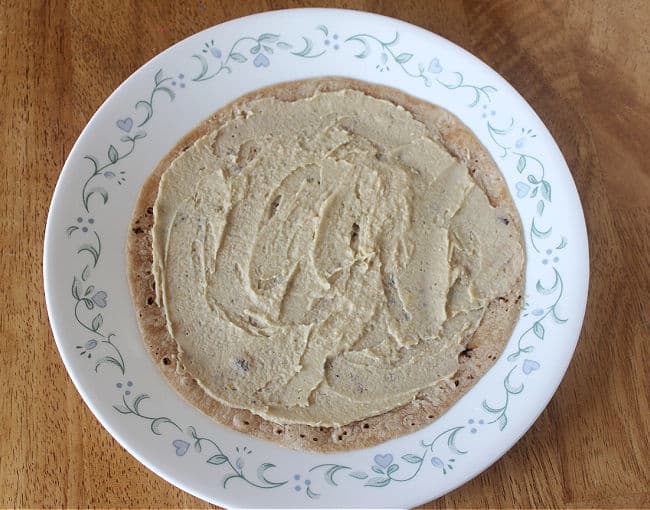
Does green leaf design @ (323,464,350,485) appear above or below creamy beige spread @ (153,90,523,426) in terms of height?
below

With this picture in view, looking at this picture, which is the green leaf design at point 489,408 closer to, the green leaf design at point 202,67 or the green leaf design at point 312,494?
the green leaf design at point 312,494

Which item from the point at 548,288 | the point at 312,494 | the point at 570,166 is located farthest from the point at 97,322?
the point at 570,166

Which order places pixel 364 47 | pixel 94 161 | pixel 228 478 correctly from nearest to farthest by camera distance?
pixel 228 478 < pixel 94 161 < pixel 364 47

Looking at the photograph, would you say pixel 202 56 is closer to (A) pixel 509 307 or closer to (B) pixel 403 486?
(A) pixel 509 307

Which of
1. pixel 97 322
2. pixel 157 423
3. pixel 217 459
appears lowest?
pixel 217 459

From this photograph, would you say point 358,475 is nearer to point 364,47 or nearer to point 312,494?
point 312,494

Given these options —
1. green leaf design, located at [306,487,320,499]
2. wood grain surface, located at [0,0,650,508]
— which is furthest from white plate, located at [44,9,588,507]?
wood grain surface, located at [0,0,650,508]

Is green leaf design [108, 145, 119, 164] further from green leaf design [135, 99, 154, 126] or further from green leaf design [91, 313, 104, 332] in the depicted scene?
green leaf design [91, 313, 104, 332]
